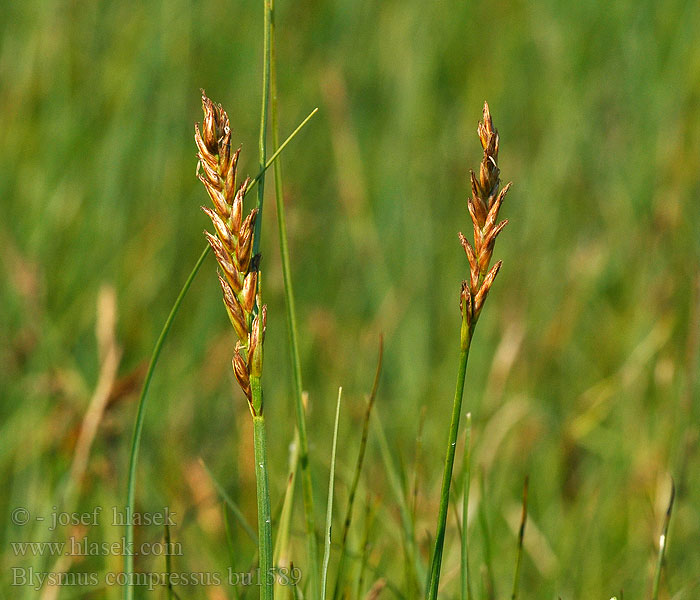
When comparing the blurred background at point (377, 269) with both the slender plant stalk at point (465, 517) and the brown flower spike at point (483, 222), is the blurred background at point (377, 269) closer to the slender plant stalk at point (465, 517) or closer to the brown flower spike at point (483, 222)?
the slender plant stalk at point (465, 517)

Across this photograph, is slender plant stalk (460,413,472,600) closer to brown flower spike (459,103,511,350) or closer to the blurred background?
brown flower spike (459,103,511,350)

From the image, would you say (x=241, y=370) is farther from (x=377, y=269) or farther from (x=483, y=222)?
(x=377, y=269)

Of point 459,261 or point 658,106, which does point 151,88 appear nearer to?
point 459,261

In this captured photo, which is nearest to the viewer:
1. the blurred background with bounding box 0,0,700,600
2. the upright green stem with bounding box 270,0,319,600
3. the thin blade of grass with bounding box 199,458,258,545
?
the upright green stem with bounding box 270,0,319,600

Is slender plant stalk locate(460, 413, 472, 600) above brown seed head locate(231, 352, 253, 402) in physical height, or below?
below

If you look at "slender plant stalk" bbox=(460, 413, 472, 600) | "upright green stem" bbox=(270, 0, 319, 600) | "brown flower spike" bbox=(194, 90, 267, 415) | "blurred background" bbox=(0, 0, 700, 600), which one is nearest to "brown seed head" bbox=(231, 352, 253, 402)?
"brown flower spike" bbox=(194, 90, 267, 415)

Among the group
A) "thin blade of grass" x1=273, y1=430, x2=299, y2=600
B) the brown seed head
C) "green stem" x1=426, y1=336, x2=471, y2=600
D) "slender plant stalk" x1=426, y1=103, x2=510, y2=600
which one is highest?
"slender plant stalk" x1=426, y1=103, x2=510, y2=600

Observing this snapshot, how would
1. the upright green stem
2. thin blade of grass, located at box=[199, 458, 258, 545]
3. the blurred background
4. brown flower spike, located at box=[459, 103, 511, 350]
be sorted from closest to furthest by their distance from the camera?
brown flower spike, located at box=[459, 103, 511, 350], the upright green stem, thin blade of grass, located at box=[199, 458, 258, 545], the blurred background
